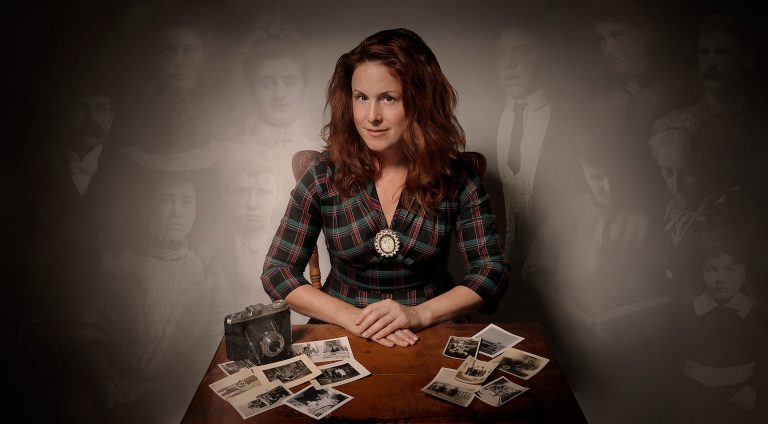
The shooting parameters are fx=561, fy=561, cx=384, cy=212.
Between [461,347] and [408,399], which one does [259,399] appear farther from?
[461,347]

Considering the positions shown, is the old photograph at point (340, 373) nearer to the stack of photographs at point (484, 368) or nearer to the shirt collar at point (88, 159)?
the stack of photographs at point (484, 368)

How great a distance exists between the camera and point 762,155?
8.09ft

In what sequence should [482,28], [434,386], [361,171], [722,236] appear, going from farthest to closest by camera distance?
1. [722,236]
2. [482,28]
3. [361,171]
4. [434,386]

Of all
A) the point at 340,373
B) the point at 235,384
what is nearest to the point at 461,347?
the point at 340,373

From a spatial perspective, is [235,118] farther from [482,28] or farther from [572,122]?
[572,122]

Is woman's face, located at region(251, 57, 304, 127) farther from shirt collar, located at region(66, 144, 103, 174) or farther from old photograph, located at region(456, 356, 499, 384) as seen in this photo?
old photograph, located at region(456, 356, 499, 384)

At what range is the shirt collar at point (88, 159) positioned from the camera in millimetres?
2453

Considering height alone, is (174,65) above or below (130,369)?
above

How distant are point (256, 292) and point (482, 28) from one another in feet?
5.07

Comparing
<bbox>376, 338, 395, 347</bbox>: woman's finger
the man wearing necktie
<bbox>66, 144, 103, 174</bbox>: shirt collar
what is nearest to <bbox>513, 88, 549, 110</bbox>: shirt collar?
the man wearing necktie

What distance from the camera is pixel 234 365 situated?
1436 millimetres

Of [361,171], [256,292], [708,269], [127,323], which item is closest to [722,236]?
[708,269]

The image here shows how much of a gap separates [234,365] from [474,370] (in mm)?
610

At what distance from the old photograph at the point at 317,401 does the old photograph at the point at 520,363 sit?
422 mm
